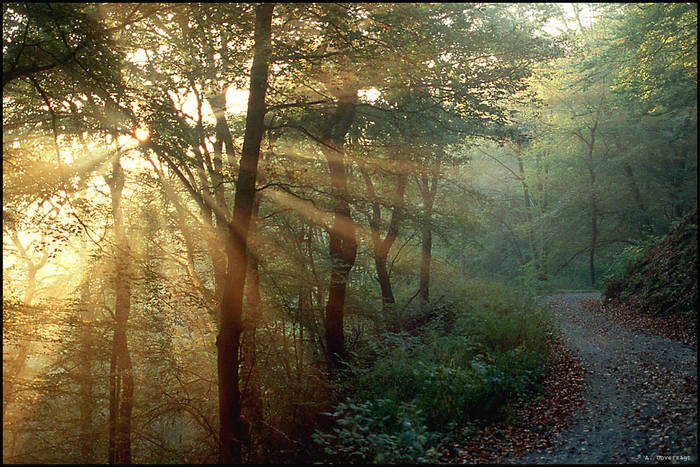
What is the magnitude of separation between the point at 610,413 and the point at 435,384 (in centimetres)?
290

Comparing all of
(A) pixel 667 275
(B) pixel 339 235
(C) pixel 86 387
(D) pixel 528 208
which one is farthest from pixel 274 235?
(D) pixel 528 208

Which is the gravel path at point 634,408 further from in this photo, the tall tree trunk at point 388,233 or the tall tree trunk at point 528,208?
the tall tree trunk at point 528,208

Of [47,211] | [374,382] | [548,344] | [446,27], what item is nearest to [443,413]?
[374,382]

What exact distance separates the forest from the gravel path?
0.29 feet

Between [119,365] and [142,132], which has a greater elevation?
[142,132]

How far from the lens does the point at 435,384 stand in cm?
923

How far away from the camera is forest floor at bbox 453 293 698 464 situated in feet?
21.0

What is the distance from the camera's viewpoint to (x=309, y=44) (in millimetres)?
9703

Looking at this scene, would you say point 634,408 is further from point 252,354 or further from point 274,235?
point 274,235

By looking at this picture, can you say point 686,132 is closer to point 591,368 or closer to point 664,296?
point 664,296

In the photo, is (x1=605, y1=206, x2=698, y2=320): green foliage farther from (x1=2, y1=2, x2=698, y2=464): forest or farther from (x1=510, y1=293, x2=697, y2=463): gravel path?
(x1=510, y1=293, x2=697, y2=463): gravel path

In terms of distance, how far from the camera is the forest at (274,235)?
8.47m

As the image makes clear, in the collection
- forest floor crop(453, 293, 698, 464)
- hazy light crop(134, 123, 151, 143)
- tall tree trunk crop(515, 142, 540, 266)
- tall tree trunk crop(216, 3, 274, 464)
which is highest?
tall tree trunk crop(515, 142, 540, 266)

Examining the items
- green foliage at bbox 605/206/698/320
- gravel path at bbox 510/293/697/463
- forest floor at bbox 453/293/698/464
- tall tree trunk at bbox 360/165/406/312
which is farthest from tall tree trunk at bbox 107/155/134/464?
green foliage at bbox 605/206/698/320
